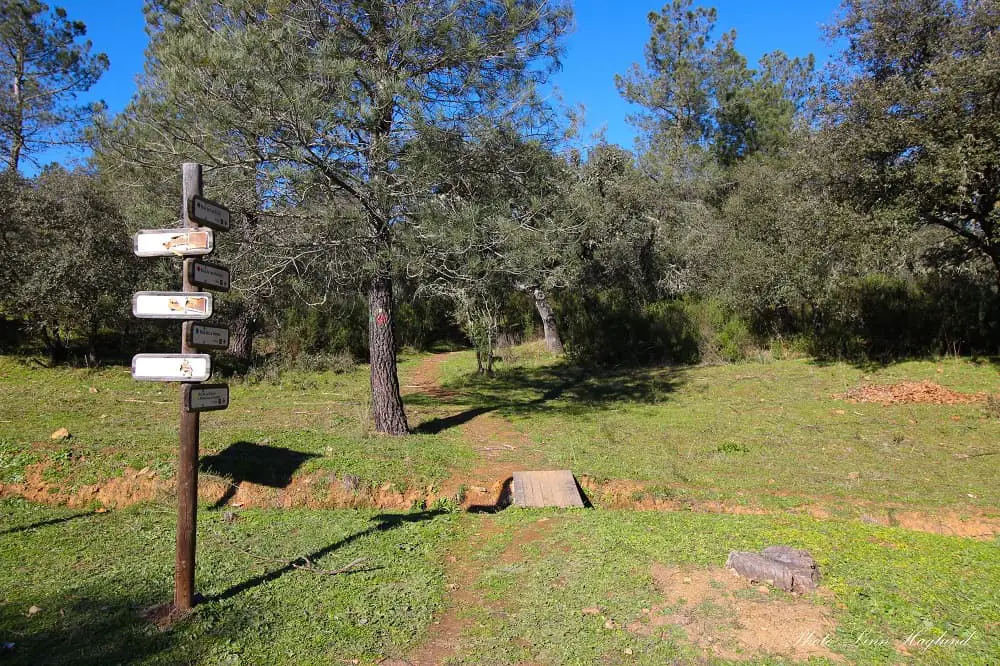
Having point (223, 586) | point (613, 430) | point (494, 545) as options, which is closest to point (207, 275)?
point (223, 586)

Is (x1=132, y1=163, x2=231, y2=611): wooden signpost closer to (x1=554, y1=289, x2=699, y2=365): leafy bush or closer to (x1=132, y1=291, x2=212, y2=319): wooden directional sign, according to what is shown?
(x1=132, y1=291, x2=212, y2=319): wooden directional sign

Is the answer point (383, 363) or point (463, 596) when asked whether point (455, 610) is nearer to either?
point (463, 596)

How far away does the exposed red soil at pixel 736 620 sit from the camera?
3422 millimetres

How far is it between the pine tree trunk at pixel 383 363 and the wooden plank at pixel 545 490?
2789 millimetres

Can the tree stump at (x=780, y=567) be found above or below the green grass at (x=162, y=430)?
below

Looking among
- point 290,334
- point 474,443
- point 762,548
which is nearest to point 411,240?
point 474,443

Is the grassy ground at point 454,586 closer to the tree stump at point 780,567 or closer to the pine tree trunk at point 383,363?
the tree stump at point 780,567

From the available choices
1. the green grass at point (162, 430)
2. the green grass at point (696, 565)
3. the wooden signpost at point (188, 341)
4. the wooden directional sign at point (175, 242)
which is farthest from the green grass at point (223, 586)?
the wooden directional sign at point (175, 242)

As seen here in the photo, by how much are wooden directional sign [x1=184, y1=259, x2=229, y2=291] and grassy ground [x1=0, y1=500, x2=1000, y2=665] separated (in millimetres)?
2019

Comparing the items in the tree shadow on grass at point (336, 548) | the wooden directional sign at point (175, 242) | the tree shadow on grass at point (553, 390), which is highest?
the wooden directional sign at point (175, 242)

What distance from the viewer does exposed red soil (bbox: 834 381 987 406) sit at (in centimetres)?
1177

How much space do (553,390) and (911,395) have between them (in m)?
6.95

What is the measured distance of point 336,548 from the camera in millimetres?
5305

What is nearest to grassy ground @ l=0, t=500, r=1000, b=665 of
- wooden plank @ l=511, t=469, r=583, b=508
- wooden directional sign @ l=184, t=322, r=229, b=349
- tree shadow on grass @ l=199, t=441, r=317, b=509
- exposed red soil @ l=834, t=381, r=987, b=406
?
wooden plank @ l=511, t=469, r=583, b=508
